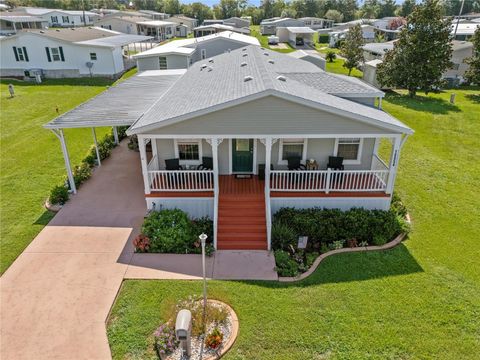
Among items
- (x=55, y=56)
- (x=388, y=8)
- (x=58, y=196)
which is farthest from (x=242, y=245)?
(x=388, y=8)

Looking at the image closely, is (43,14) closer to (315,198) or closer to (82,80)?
(82,80)

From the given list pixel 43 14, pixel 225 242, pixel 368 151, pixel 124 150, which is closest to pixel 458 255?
pixel 368 151

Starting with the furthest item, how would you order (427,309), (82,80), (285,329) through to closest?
(82,80) → (427,309) → (285,329)

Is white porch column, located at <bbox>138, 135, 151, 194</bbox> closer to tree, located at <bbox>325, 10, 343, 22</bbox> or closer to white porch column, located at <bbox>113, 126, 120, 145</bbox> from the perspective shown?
white porch column, located at <bbox>113, 126, 120, 145</bbox>

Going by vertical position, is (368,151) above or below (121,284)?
above

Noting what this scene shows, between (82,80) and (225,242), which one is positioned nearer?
(225,242)

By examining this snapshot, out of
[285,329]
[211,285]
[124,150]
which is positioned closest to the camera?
[285,329]
